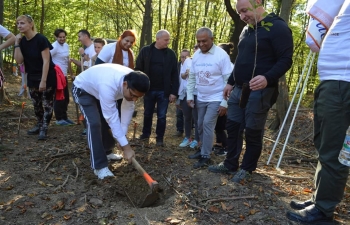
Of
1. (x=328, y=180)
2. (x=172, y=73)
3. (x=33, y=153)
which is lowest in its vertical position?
(x=33, y=153)

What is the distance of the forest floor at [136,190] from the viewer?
3.01m

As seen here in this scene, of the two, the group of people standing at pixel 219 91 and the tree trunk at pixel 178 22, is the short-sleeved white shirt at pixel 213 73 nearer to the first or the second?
the group of people standing at pixel 219 91

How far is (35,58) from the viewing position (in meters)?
5.27

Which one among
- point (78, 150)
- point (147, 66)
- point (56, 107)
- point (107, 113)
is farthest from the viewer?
point (56, 107)

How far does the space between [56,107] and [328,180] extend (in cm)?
573

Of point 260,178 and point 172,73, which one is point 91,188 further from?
point 172,73

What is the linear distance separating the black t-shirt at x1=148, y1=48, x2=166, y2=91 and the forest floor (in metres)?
1.14

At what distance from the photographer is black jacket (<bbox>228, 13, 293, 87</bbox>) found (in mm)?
3283

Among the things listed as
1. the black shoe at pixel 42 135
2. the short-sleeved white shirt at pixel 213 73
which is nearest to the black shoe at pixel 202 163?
the short-sleeved white shirt at pixel 213 73

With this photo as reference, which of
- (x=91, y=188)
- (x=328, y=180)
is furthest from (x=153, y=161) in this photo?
(x=328, y=180)

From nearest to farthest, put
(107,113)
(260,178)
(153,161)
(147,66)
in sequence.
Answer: (107,113) < (260,178) < (153,161) < (147,66)

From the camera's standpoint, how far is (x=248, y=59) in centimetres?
355

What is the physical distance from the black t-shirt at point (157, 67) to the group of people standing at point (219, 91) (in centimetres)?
2

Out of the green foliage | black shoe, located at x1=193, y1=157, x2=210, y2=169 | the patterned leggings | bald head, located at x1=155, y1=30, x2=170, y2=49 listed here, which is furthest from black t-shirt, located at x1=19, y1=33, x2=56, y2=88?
the green foliage
